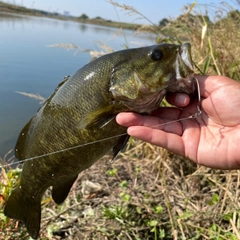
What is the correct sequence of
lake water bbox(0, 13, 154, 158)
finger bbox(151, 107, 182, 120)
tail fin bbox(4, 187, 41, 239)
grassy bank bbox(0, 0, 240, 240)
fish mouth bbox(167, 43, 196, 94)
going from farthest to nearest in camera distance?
lake water bbox(0, 13, 154, 158)
grassy bank bbox(0, 0, 240, 240)
tail fin bbox(4, 187, 41, 239)
finger bbox(151, 107, 182, 120)
fish mouth bbox(167, 43, 196, 94)

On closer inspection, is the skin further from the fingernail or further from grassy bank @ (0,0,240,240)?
grassy bank @ (0,0,240,240)

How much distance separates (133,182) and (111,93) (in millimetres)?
1825

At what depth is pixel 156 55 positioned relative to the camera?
177 centimetres

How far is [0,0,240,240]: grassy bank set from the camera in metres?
2.68

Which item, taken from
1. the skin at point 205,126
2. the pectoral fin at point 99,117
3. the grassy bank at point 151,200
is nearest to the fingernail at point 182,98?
the skin at point 205,126

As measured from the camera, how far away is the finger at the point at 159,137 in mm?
1802

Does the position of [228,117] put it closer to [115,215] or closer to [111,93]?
[111,93]

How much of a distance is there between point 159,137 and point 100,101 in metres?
0.40

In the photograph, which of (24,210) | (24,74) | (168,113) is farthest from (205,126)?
(24,74)

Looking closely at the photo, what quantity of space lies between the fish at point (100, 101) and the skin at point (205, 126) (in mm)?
101

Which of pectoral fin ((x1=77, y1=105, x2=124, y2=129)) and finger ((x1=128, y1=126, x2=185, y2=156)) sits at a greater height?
pectoral fin ((x1=77, y1=105, x2=124, y2=129))

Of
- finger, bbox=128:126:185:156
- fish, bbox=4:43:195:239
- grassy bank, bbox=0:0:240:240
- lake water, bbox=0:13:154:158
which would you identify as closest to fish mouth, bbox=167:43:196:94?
fish, bbox=4:43:195:239

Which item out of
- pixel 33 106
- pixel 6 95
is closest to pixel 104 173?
pixel 33 106

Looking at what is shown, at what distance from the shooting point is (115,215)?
2.76m
